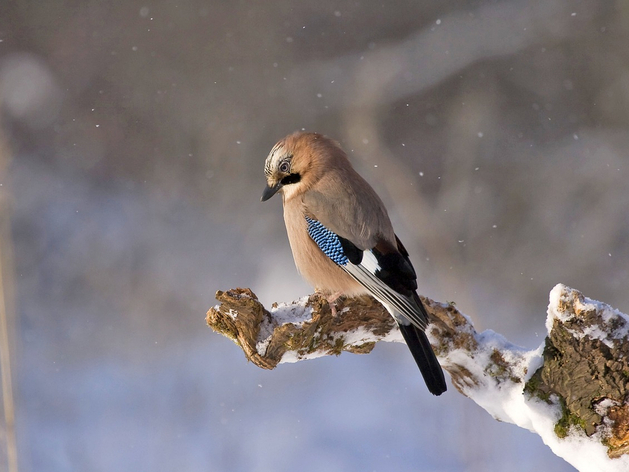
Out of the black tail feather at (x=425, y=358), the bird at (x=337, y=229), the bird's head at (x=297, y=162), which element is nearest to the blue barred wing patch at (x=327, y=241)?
the bird at (x=337, y=229)

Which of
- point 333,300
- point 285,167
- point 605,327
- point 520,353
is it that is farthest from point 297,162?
point 605,327

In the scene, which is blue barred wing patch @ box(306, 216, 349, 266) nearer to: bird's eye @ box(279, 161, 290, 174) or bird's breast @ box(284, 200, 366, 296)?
bird's breast @ box(284, 200, 366, 296)

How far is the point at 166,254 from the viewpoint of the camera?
365 cm

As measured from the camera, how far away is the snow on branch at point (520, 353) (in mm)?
1302

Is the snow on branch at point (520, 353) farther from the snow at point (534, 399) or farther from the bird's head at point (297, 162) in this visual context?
the bird's head at point (297, 162)

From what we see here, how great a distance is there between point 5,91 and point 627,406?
133 inches

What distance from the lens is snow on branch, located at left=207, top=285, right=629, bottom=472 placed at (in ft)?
4.27

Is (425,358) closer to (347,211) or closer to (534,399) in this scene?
(534,399)

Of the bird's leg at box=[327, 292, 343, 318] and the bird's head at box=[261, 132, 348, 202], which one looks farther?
the bird's head at box=[261, 132, 348, 202]

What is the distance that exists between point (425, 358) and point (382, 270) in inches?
9.8

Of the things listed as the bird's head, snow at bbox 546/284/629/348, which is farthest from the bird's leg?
snow at bbox 546/284/629/348

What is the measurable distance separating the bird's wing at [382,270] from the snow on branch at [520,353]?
115 mm

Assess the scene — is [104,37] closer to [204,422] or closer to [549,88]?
[204,422]

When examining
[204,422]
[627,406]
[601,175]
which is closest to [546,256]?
[601,175]
